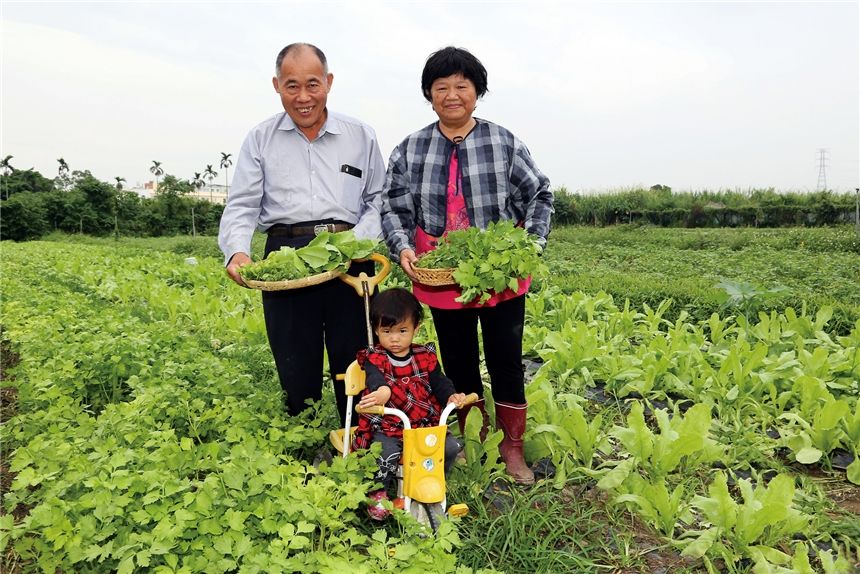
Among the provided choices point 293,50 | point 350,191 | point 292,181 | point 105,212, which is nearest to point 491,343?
point 350,191

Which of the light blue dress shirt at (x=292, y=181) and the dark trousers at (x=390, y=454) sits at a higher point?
the light blue dress shirt at (x=292, y=181)

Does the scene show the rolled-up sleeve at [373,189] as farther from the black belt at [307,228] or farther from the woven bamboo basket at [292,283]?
the woven bamboo basket at [292,283]

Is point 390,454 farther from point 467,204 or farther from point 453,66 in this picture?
point 453,66

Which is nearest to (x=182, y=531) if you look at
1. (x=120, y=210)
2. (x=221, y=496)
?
(x=221, y=496)

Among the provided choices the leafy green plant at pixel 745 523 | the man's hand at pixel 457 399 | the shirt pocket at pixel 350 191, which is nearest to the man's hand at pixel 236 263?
the shirt pocket at pixel 350 191

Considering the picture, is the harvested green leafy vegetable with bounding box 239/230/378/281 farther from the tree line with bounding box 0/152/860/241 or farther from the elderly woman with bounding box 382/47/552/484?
the tree line with bounding box 0/152/860/241

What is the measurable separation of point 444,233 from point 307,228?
0.65 metres

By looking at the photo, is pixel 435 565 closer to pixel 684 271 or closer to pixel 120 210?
pixel 684 271

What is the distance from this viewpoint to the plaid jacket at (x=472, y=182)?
2.79 metres

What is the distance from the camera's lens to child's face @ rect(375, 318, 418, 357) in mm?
2574

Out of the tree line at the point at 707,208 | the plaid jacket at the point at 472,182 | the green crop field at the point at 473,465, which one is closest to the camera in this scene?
the green crop field at the point at 473,465

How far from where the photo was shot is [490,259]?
2441mm

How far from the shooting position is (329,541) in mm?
2062

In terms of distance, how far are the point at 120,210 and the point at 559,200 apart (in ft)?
81.8
